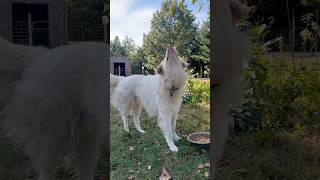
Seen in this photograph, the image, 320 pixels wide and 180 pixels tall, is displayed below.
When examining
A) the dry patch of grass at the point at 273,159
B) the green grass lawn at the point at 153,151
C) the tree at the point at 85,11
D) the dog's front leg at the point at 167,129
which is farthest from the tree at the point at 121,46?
the dry patch of grass at the point at 273,159

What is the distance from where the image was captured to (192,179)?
2.32 metres

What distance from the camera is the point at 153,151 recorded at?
226cm

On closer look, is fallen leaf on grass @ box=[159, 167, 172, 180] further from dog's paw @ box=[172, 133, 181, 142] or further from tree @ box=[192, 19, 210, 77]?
tree @ box=[192, 19, 210, 77]

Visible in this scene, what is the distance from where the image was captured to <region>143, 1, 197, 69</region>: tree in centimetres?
219

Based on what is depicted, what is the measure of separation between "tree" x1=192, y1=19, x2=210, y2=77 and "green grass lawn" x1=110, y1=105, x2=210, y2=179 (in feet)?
0.73

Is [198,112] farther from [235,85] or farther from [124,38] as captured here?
[124,38]

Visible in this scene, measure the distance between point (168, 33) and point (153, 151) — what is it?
63 cm

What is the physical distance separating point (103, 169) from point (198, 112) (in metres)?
0.59

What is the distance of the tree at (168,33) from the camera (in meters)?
2.19

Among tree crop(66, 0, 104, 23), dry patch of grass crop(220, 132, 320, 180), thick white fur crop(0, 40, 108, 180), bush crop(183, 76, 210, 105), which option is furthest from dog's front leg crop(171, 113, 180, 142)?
tree crop(66, 0, 104, 23)

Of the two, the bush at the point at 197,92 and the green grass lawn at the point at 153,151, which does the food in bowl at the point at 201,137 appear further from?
the bush at the point at 197,92

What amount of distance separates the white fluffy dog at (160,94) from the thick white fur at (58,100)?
5.0 inches

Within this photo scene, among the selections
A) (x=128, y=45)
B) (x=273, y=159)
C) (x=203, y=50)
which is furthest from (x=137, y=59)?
(x=273, y=159)

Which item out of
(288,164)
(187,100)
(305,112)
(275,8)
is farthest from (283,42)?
(187,100)
